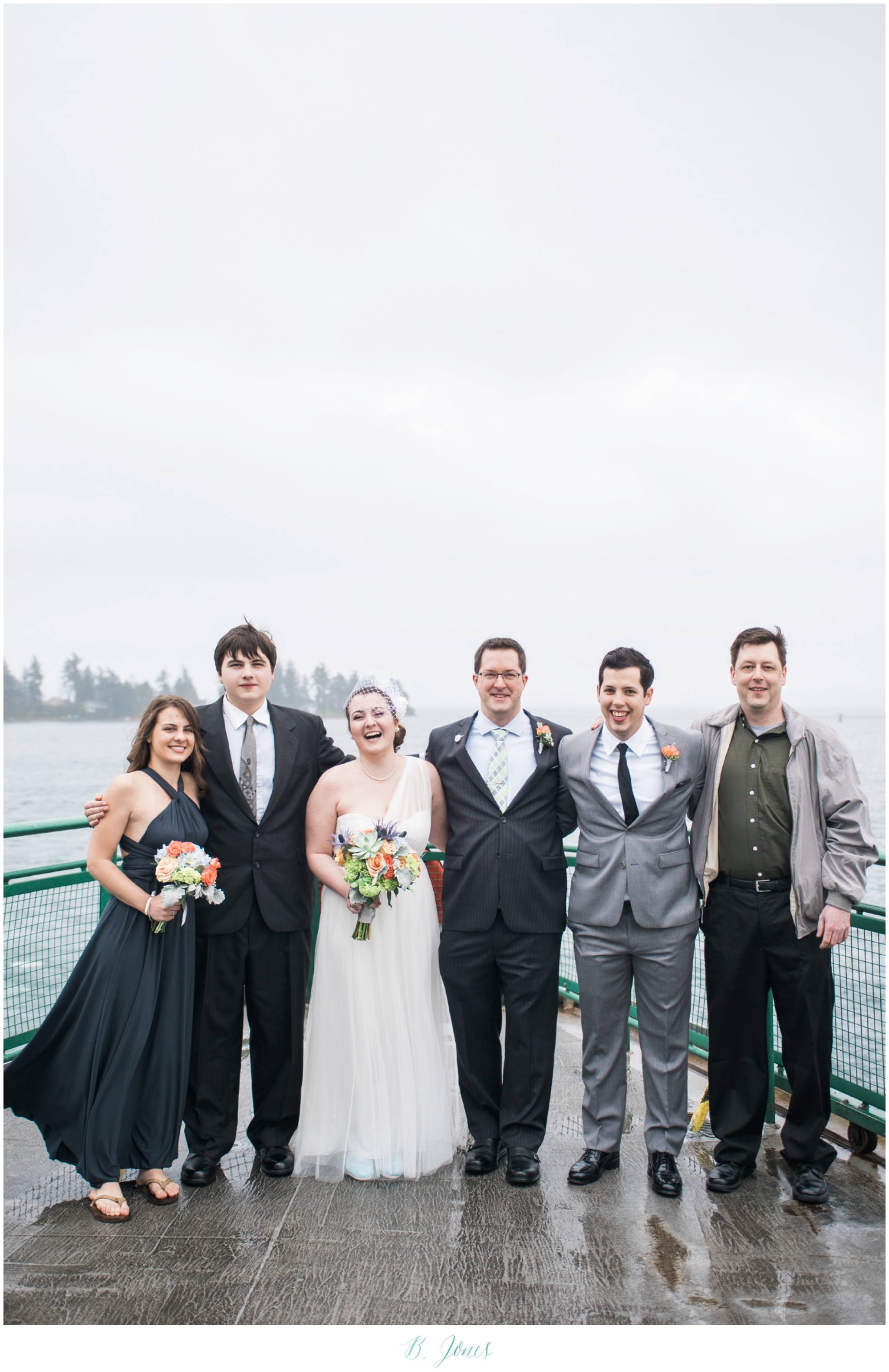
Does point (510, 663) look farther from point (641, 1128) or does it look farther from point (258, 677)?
point (641, 1128)

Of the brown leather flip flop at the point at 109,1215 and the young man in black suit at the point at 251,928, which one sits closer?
the brown leather flip flop at the point at 109,1215

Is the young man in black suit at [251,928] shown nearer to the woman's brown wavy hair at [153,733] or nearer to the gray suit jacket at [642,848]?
the woman's brown wavy hair at [153,733]

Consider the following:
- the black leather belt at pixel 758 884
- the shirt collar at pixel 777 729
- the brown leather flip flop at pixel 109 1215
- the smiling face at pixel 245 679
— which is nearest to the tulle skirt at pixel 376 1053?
the brown leather flip flop at pixel 109 1215

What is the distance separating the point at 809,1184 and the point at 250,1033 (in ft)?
8.34

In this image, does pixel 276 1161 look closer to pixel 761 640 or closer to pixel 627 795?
pixel 627 795

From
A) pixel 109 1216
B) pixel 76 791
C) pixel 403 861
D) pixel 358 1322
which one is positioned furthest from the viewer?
pixel 76 791

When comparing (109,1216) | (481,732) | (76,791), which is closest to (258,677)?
(481,732)

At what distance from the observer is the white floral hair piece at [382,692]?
407cm

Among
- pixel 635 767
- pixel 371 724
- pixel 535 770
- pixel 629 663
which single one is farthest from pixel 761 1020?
pixel 371 724

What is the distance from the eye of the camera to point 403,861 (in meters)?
3.74

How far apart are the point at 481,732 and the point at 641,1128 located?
227 centimetres

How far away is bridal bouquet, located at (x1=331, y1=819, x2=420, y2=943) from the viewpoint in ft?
12.0

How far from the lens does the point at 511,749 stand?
4.11 meters

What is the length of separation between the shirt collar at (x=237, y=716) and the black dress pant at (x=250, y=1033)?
86 centimetres
